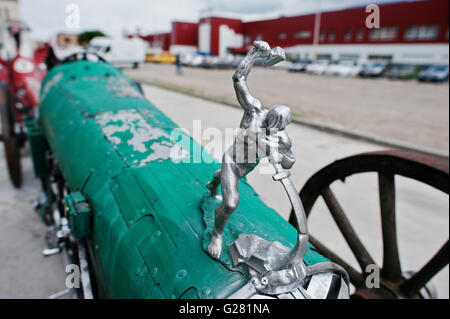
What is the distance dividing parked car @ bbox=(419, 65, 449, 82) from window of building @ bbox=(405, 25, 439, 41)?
248 centimetres

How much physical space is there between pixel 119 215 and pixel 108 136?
0.66 meters

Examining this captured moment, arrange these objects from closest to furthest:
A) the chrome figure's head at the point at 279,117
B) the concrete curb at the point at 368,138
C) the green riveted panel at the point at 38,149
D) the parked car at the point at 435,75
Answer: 1. the chrome figure's head at the point at 279,117
2. the green riveted panel at the point at 38,149
3. the concrete curb at the point at 368,138
4. the parked car at the point at 435,75

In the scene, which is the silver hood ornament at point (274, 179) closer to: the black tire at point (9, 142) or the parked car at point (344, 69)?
the black tire at point (9, 142)

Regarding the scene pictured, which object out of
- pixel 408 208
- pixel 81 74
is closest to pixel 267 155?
pixel 81 74

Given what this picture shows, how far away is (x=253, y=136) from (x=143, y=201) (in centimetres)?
74

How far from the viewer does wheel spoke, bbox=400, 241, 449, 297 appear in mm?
1735

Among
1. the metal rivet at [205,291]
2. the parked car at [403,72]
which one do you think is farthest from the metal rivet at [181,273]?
the parked car at [403,72]

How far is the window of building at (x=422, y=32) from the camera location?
18547mm

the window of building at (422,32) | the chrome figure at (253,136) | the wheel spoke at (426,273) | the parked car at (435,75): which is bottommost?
the wheel spoke at (426,273)

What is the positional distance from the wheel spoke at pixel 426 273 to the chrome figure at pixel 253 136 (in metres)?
1.38

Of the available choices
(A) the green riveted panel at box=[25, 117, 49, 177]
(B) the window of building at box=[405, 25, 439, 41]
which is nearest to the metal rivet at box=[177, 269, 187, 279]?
(A) the green riveted panel at box=[25, 117, 49, 177]

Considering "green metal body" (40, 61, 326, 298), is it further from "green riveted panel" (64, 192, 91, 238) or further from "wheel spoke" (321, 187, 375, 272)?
"wheel spoke" (321, 187, 375, 272)
